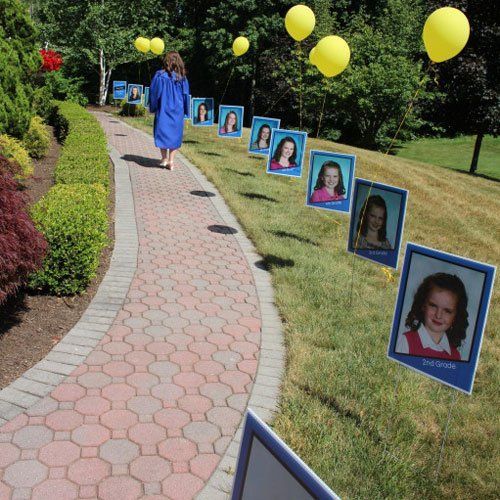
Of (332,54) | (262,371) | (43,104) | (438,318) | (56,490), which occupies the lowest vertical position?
(56,490)

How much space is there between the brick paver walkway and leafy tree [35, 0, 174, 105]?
23933 mm

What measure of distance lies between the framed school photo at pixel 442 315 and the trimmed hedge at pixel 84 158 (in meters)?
5.56

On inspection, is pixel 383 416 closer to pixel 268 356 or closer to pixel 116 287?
pixel 268 356

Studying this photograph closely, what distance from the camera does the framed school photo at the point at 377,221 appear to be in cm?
532

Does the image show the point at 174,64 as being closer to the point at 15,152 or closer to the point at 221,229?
the point at 15,152

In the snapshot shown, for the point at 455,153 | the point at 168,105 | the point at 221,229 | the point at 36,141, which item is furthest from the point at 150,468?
the point at 455,153

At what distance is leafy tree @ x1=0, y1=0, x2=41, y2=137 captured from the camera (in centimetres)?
1035

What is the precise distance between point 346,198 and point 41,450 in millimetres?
4929

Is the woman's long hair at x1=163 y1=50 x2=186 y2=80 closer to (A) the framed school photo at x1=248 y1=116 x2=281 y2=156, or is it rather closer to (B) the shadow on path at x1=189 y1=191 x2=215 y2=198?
(A) the framed school photo at x1=248 y1=116 x2=281 y2=156

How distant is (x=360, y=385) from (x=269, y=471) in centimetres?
294

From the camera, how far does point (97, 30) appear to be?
27.7m

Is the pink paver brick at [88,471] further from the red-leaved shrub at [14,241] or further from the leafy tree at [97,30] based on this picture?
the leafy tree at [97,30]

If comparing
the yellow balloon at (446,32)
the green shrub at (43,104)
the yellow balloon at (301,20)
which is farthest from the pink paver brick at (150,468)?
the green shrub at (43,104)

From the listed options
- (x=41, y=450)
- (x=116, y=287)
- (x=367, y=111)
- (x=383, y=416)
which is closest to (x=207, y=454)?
(x=41, y=450)
